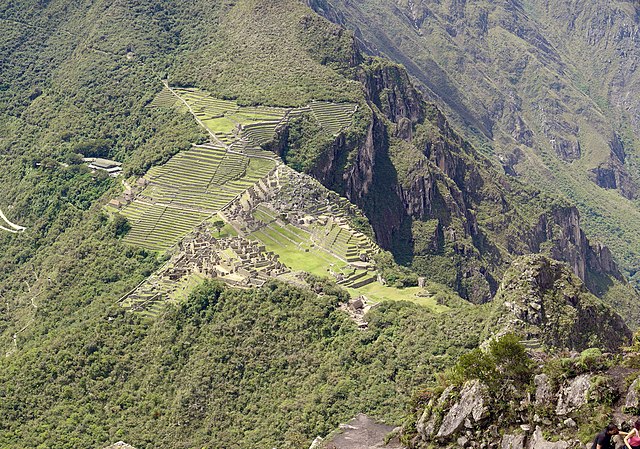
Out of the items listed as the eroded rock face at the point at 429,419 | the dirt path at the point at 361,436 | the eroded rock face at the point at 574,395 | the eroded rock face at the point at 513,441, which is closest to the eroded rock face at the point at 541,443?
the eroded rock face at the point at 513,441

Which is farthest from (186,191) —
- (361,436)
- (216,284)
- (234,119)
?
(361,436)

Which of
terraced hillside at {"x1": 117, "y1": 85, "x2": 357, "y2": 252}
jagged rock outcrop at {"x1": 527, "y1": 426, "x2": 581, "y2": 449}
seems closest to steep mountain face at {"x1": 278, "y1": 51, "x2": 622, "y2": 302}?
terraced hillside at {"x1": 117, "y1": 85, "x2": 357, "y2": 252}

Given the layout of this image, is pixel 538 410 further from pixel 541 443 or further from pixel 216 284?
pixel 216 284

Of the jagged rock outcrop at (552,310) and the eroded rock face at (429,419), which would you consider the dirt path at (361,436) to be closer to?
the eroded rock face at (429,419)

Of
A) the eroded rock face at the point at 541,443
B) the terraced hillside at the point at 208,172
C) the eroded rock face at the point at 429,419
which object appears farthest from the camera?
the terraced hillside at the point at 208,172

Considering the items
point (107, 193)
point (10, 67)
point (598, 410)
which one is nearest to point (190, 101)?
point (107, 193)

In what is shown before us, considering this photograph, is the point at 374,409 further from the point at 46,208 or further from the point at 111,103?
the point at 111,103

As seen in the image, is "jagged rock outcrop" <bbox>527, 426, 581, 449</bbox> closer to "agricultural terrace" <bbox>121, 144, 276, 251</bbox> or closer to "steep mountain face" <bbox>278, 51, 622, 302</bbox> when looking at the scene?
"agricultural terrace" <bbox>121, 144, 276, 251</bbox>
